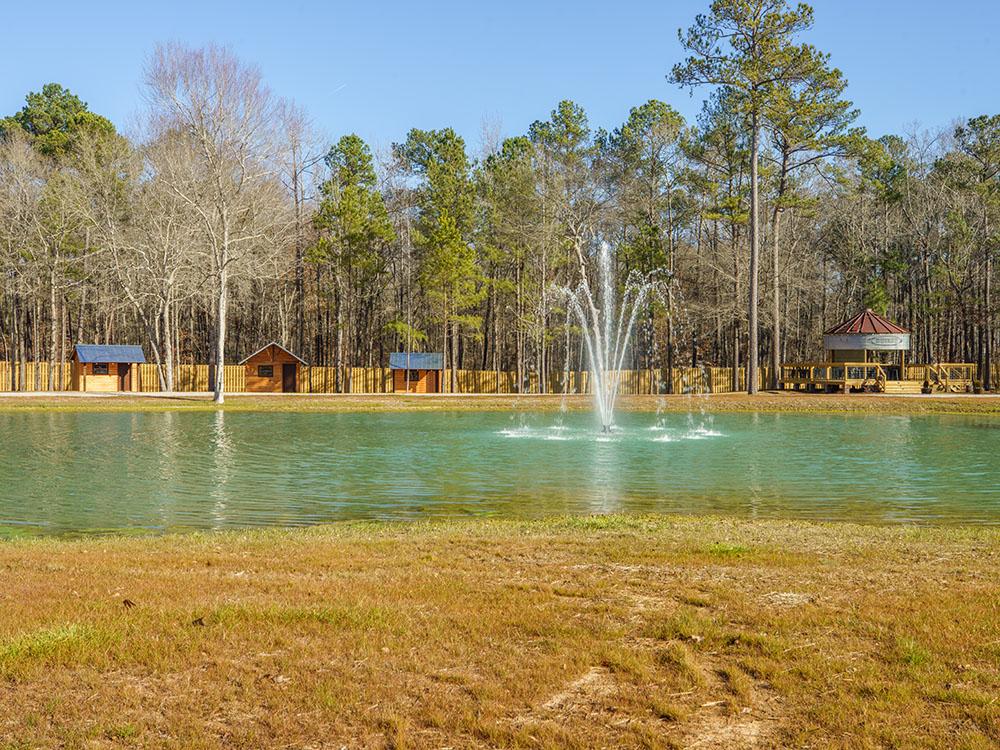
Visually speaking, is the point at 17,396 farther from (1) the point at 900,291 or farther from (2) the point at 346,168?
(1) the point at 900,291

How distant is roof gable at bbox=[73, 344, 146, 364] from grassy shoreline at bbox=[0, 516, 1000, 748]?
4924 centimetres

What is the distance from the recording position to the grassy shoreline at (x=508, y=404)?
131 ft

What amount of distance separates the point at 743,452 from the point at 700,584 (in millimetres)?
15792

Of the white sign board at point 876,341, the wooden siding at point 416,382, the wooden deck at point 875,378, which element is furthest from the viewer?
the wooden siding at point 416,382

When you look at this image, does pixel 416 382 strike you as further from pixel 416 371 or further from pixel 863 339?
pixel 863 339

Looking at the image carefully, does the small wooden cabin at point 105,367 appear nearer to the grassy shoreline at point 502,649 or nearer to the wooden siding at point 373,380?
the wooden siding at point 373,380

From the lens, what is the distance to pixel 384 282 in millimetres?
65688

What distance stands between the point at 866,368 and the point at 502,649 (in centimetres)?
5123

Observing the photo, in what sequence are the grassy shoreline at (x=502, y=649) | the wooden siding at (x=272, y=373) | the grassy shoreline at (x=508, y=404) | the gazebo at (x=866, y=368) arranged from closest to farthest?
the grassy shoreline at (x=502, y=649) → the grassy shoreline at (x=508, y=404) → the gazebo at (x=866, y=368) → the wooden siding at (x=272, y=373)

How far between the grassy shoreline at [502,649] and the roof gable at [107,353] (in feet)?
162

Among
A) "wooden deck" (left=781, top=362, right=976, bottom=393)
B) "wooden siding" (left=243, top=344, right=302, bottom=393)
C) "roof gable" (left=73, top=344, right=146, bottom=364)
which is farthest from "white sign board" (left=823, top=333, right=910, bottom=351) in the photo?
"roof gable" (left=73, top=344, right=146, bottom=364)

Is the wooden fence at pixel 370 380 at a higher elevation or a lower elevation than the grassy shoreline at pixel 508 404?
higher

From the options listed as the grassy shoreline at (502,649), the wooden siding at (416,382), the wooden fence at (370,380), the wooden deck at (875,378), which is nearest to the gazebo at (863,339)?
the wooden deck at (875,378)

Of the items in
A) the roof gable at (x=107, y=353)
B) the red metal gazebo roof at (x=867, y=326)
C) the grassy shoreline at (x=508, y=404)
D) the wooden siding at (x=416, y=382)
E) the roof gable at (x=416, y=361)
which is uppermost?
the red metal gazebo roof at (x=867, y=326)
